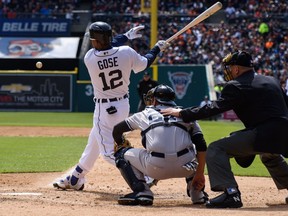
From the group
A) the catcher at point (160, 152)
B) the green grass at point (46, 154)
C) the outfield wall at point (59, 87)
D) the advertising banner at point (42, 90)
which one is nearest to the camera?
the catcher at point (160, 152)

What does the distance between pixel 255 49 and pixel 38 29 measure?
33.5 ft

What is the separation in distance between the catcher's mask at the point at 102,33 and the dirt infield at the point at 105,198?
1.74 meters

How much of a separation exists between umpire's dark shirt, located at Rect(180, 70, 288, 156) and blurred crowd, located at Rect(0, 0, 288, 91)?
70.1ft

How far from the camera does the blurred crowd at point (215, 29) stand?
1196 inches

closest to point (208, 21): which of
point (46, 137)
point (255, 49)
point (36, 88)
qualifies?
point (255, 49)

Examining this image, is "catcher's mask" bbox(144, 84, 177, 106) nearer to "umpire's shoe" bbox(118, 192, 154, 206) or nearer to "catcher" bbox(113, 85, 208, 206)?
"catcher" bbox(113, 85, 208, 206)

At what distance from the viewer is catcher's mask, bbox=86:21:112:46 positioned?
317 inches

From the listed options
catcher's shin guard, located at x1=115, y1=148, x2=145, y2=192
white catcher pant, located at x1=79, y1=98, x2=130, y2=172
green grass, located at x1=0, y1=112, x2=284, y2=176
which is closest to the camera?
catcher's shin guard, located at x1=115, y1=148, x2=145, y2=192

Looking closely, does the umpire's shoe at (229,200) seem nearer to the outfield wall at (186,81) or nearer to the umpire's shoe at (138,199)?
the umpire's shoe at (138,199)

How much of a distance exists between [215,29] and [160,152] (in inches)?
1006

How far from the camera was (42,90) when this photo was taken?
2869cm

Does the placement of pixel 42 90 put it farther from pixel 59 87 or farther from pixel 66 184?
pixel 66 184

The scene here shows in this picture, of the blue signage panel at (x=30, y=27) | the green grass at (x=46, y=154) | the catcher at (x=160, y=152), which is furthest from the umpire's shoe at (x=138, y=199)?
the blue signage panel at (x=30, y=27)

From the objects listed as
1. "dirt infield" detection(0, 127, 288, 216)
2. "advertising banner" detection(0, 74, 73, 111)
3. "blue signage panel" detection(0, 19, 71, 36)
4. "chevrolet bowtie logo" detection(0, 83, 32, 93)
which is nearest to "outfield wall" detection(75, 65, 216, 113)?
"advertising banner" detection(0, 74, 73, 111)
